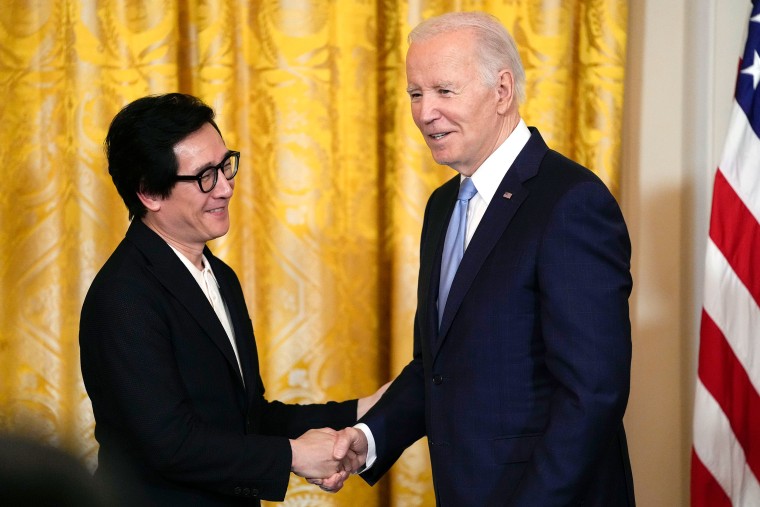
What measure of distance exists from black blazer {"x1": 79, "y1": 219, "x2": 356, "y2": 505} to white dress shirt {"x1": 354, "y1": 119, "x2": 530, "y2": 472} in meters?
0.71

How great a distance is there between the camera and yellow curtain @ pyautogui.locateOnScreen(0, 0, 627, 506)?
11.6ft

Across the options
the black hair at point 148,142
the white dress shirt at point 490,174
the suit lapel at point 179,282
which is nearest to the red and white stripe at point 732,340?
the white dress shirt at point 490,174

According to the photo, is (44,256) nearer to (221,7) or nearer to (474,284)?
(221,7)

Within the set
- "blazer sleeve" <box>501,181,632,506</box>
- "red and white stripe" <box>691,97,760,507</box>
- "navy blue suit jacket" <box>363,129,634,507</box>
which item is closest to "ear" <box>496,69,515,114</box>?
"navy blue suit jacket" <box>363,129,634,507</box>

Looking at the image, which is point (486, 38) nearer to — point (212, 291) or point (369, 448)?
point (212, 291)

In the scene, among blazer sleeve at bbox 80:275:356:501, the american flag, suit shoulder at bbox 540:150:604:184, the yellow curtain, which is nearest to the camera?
suit shoulder at bbox 540:150:604:184

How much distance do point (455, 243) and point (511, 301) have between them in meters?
0.29

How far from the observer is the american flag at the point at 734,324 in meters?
3.03

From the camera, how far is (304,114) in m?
3.55

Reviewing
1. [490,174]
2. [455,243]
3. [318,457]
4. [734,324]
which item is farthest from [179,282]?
[734,324]

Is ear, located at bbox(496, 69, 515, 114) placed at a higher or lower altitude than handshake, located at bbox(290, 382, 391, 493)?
higher

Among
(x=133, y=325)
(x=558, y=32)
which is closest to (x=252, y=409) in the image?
(x=133, y=325)

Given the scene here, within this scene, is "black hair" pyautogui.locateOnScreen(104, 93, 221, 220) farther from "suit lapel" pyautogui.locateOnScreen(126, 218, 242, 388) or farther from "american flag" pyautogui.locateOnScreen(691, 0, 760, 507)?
"american flag" pyautogui.locateOnScreen(691, 0, 760, 507)

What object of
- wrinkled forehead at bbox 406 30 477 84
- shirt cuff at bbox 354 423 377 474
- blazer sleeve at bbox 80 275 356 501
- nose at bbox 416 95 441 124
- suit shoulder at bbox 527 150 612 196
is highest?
wrinkled forehead at bbox 406 30 477 84
